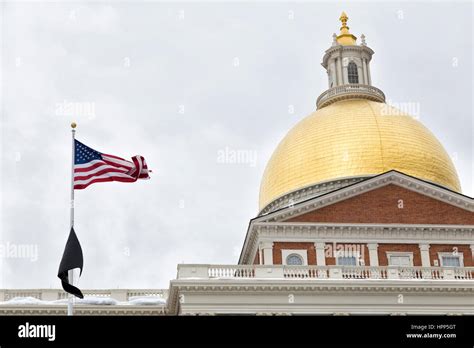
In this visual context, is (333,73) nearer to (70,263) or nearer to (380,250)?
(380,250)

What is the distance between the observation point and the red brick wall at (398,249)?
54500 millimetres

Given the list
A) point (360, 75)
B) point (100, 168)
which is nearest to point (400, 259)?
point (360, 75)

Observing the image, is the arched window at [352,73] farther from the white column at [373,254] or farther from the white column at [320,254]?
the white column at [320,254]

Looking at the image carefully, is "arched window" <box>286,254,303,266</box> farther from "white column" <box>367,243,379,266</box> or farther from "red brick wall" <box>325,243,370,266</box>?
"white column" <box>367,243,379,266</box>

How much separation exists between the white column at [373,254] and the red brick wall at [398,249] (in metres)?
0.20

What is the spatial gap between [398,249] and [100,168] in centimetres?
2295

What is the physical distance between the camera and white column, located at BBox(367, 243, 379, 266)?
54188 mm

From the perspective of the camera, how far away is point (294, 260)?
54.0 meters

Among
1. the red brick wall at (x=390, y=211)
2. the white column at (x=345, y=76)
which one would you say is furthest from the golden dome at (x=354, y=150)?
the white column at (x=345, y=76)

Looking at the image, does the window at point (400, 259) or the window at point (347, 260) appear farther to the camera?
the window at point (400, 259)

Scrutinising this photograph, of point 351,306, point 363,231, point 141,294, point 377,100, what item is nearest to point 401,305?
point 351,306

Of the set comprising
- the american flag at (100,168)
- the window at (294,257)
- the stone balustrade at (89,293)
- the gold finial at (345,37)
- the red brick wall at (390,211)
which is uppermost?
the gold finial at (345,37)
